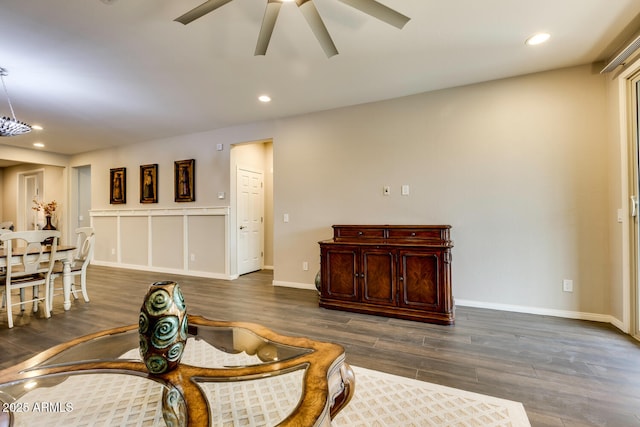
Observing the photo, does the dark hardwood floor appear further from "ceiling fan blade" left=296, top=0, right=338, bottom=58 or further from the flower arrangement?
the flower arrangement

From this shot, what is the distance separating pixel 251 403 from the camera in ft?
3.63

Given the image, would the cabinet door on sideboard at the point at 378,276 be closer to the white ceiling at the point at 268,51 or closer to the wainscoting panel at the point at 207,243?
the white ceiling at the point at 268,51

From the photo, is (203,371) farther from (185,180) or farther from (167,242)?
(167,242)

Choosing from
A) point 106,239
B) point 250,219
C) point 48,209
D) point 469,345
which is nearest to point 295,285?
point 250,219

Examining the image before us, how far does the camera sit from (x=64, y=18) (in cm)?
212

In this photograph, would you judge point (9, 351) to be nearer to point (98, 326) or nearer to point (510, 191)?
point (98, 326)

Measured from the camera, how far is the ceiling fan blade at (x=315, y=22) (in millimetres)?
1751

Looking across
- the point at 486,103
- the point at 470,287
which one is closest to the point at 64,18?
the point at 486,103

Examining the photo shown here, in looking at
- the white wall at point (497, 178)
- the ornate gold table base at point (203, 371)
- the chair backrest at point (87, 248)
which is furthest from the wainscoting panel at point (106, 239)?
the ornate gold table base at point (203, 371)

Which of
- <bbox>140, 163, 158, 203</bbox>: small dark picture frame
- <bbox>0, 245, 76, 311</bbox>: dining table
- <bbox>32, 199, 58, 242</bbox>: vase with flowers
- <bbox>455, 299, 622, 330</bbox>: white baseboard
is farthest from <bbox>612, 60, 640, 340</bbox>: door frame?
<bbox>32, 199, 58, 242</bbox>: vase with flowers

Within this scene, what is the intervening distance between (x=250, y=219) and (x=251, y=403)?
4.58 m

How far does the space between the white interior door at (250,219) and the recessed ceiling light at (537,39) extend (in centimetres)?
440

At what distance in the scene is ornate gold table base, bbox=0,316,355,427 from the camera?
0.98m

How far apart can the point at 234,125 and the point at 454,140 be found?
354 cm
